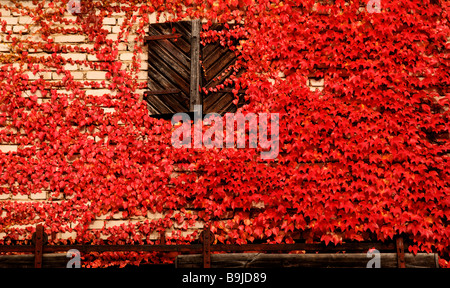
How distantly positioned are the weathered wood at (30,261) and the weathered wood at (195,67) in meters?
2.79

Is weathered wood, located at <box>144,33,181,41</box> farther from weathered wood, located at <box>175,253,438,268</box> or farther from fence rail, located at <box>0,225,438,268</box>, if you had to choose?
weathered wood, located at <box>175,253,438,268</box>

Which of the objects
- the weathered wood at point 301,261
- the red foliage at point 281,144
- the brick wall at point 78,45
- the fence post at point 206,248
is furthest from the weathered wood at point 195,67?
the weathered wood at point 301,261

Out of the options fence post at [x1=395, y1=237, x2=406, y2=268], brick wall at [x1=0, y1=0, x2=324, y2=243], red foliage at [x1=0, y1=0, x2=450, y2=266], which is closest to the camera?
fence post at [x1=395, y1=237, x2=406, y2=268]

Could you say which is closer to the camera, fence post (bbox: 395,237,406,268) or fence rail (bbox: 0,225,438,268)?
fence post (bbox: 395,237,406,268)

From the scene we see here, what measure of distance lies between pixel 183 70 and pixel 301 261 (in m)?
3.23

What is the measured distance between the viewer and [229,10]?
504cm

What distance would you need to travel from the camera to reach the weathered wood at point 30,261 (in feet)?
14.9

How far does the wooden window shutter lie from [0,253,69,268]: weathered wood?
95.4 inches

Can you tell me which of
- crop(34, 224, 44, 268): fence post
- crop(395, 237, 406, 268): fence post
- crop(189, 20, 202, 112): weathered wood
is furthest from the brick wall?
crop(395, 237, 406, 268): fence post

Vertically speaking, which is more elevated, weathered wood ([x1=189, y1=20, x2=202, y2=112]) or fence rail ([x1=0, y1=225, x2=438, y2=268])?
weathered wood ([x1=189, y1=20, x2=202, y2=112])

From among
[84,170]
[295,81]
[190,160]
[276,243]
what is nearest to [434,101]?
[295,81]

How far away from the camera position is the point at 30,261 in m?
4.60

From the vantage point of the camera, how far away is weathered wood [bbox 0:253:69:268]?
455 cm
